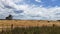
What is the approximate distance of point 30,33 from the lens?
18.6m

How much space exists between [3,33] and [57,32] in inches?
267

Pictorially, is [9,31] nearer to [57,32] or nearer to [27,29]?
[27,29]

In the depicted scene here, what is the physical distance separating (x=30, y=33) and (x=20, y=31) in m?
1.05

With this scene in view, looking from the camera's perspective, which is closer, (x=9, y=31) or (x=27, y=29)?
(x=9, y=31)

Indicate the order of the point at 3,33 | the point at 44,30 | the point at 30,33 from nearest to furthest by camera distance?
the point at 3,33, the point at 30,33, the point at 44,30

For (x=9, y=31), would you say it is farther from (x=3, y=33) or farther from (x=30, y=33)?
(x=30, y=33)

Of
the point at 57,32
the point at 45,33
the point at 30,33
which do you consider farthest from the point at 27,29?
the point at 57,32

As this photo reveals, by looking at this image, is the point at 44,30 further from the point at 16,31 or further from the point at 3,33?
the point at 3,33

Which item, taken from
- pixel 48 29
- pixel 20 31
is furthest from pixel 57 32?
pixel 20 31

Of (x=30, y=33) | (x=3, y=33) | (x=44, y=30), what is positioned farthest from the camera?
(x=44, y=30)

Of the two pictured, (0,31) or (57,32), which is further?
(57,32)

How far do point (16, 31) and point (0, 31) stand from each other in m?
1.71

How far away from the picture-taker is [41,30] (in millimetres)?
19719

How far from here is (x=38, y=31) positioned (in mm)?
19391
